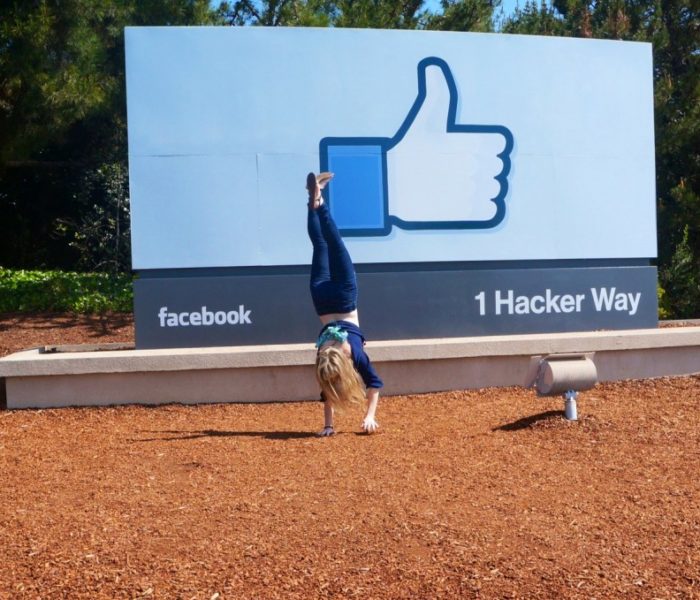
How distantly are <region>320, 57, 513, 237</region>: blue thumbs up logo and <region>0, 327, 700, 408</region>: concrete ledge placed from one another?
1.24 meters

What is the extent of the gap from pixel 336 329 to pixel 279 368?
1.72 m

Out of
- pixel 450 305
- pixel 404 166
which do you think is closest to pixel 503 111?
pixel 404 166

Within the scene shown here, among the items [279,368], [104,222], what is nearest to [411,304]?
[279,368]

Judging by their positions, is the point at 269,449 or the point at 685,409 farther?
the point at 685,409

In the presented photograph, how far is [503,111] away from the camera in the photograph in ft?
28.2

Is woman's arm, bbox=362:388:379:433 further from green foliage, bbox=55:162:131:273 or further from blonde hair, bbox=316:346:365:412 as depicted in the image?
green foliage, bbox=55:162:131:273

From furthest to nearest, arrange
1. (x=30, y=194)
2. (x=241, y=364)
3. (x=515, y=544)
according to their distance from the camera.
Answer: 1. (x=30, y=194)
2. (x=241, y=364)
3. (x=515, y=544)

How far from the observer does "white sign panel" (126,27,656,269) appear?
8.03 metres

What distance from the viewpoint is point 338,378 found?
5.73 metres

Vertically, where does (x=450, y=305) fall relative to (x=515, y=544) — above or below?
above

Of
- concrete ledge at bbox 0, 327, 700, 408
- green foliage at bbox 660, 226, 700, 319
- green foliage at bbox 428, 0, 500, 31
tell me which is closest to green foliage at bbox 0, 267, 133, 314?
concrete ledge at bbox 0, 327, 700, 408

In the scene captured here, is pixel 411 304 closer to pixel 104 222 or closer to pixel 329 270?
pixel 329 270

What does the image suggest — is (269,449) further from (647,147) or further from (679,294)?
(679,294)

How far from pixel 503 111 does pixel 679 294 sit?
736 cm
